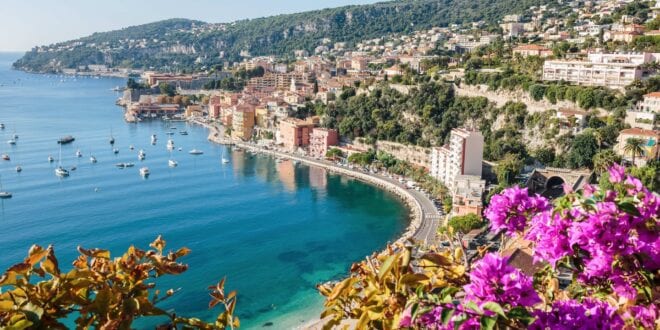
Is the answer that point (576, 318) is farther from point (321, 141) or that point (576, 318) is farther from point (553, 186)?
point (321, 141)

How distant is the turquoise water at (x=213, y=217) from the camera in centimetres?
1192

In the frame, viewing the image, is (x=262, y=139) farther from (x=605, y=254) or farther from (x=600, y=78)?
(x=605, y=254)

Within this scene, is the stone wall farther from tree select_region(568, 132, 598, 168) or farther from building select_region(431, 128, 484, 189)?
tree select_region(568, 132, 598, 168)

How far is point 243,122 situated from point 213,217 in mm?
13365

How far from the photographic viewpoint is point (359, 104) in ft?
85.1

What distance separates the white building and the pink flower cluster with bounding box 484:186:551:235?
1899cm

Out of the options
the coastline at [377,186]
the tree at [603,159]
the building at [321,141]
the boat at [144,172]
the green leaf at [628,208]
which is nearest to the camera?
the green leaf at [628,208]

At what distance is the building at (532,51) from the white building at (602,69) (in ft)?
9.49

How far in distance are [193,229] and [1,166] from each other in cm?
1281

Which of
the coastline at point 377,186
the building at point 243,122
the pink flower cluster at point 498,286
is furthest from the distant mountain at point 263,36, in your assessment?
the pink flower cluster at point 498,286

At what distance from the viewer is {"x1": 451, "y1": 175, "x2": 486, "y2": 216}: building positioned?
1466 cm

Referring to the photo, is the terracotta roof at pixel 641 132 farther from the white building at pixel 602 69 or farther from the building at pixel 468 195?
the building at pixel 468 195

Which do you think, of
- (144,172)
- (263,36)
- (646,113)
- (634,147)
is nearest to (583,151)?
(634,147)

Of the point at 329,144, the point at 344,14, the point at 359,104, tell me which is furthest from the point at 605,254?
the point at 344,14
